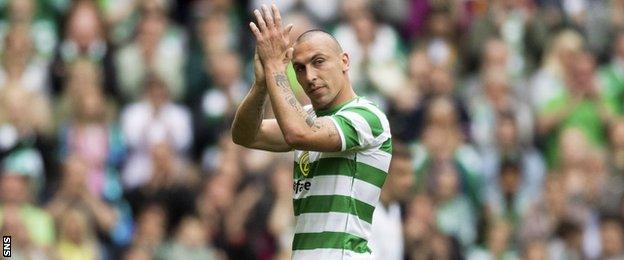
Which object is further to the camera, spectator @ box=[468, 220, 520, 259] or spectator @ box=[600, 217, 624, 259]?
spectator @ box=[468, 220, 520, 259]

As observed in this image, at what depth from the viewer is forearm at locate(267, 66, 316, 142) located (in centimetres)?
771

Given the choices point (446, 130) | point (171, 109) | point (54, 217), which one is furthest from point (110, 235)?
point (446, 130)

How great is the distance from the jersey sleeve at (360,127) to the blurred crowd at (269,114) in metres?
4.76

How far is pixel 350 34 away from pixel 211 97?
5.72 feet

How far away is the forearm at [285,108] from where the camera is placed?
7.71m

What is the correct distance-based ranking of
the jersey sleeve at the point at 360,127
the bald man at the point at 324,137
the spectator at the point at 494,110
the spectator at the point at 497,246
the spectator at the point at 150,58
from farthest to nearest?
the spectator at the point at 494,110
the spectator at the point at 150,58
the spectator at the point at 497,246
the jersey sleeve at the point at 360,127
the bald man at the point at 324,137

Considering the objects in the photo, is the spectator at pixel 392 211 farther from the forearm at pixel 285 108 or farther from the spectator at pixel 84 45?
the spectator at pixel 84 45

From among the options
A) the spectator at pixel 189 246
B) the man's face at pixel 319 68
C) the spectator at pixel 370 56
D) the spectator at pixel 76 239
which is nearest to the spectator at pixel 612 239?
the spectator at pixel 370 56

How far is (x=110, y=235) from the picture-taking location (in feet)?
46.3

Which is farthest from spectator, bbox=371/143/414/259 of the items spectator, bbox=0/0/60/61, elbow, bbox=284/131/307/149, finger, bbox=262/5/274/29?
spectator, bbox=0/0/60/61

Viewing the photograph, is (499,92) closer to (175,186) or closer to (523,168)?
(523,168)

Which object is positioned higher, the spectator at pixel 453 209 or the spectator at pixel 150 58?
the spectator at pixel 150 58

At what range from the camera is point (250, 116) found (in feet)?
27.2

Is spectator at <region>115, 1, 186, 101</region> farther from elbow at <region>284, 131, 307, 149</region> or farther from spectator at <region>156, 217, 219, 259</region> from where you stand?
elbow at <region>284, 131, 307, 149</region>
